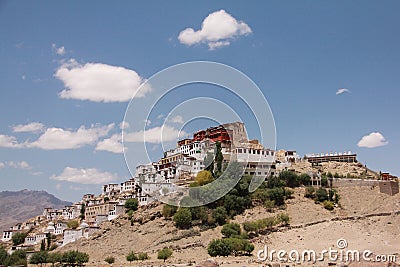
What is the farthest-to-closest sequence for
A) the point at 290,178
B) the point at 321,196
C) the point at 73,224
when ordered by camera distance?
the point at 73,224 → the point at 290,178 → the point at 321,196

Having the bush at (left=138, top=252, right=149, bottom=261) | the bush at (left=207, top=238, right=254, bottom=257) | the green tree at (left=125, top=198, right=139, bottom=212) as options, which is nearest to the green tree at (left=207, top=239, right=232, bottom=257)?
the bush at (left=207, top=238, right=254, bottom=257)

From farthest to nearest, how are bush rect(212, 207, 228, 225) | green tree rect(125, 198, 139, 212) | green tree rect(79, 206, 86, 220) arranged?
green tree rect(79, 206, 86, 220) < green tree rect(125, 198, 139, 212) < bush rect(212, 207, 228, 225)

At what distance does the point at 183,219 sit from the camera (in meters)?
Answer: 46.8

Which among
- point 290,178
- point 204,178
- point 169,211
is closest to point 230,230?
point 169,211

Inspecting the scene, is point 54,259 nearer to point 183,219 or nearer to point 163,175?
point 183,219

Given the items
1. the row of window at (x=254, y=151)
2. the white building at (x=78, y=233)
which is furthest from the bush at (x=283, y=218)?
the white building at (x=78, y=233)

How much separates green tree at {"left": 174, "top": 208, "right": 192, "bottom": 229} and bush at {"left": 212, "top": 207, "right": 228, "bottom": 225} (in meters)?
2.74

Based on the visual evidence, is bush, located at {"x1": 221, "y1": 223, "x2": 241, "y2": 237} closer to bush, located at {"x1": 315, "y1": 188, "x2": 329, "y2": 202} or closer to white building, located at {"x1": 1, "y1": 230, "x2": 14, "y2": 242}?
bush, located at {"x1": 315, "y1": 188, "x2": 329, "y2": 202}

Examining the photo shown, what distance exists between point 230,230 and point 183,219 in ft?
20.0

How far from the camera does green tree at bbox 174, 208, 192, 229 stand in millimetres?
46875

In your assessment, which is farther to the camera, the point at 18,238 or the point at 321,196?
the point at 18,238

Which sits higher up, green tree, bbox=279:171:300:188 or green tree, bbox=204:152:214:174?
green tree, bbox=204:152:214:174

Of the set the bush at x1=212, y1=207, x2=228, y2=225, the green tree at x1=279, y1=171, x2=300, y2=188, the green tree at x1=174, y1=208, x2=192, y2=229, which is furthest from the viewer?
the green tree at x1=279, y1=171, x2=300, y2=188

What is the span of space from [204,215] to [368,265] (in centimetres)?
2887
